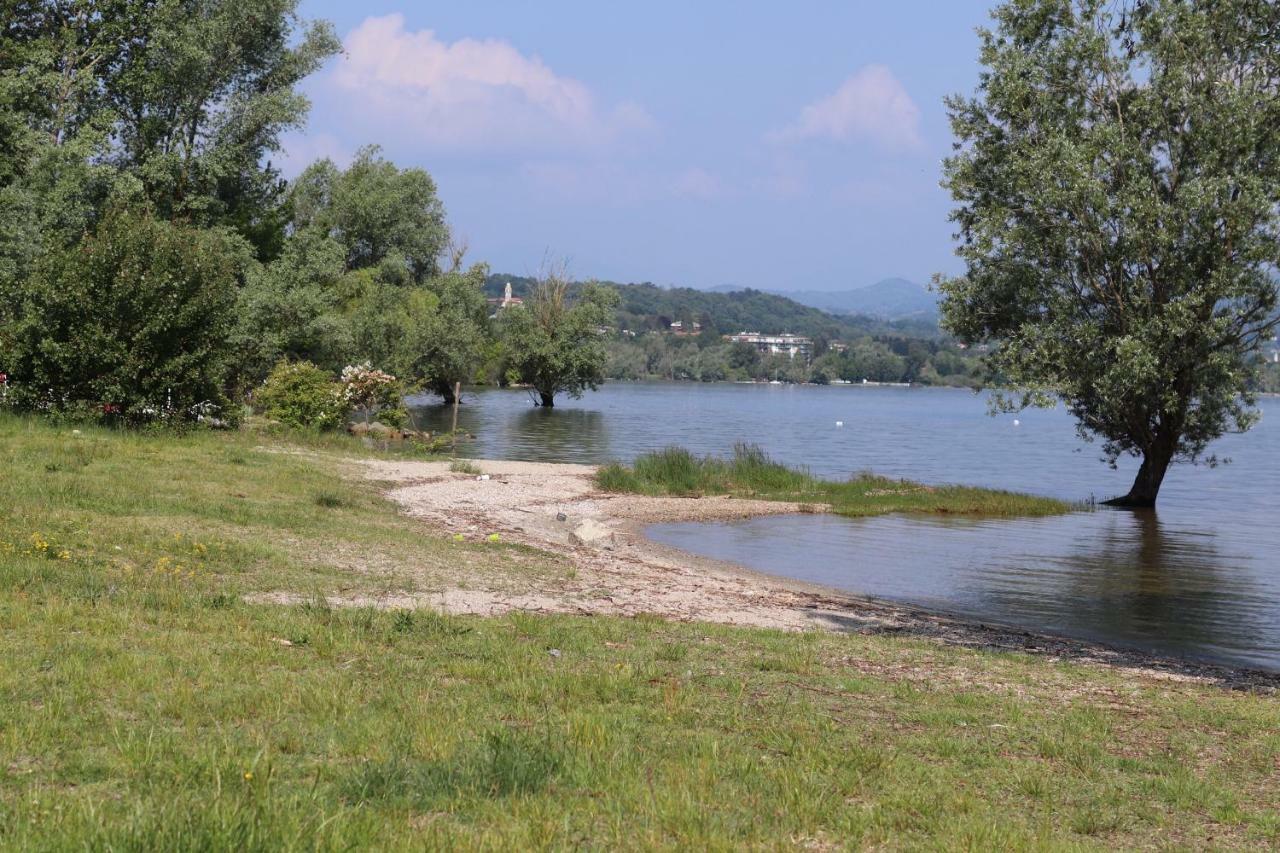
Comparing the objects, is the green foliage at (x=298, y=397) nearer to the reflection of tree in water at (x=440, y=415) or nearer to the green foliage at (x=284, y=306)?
the green foliage at (x=284, y=306)

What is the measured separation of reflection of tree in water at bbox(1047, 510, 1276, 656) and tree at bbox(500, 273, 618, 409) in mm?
65121

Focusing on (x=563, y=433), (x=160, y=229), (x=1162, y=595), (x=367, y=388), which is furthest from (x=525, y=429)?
(x=1162, y=595)

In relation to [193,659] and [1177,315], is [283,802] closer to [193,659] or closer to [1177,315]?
[193,659]

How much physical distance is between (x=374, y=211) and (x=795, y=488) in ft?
154

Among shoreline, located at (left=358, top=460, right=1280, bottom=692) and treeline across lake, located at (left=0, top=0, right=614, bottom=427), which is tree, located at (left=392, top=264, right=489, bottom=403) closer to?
treeline across lake, located at (left=0, top=0, right=614, bottom=427)

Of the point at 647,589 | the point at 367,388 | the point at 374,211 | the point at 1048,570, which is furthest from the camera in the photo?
the point at 374,211

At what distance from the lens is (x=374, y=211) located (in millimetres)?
73438

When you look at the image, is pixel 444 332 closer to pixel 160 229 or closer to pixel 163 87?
pixel 163 87

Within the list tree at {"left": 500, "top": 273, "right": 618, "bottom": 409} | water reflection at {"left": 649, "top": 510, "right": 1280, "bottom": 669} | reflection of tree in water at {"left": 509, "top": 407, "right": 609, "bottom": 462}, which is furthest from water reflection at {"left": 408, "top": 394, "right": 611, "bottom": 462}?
water reflection at {"left": 649, "top": 510, "right": 1280, "bottom": 669}

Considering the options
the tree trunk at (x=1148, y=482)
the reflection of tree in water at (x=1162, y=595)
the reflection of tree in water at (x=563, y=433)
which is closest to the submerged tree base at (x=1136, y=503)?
the tree trunk at (x=1148, y=482)

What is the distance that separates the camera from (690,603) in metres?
14.9

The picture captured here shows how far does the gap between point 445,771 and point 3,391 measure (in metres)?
26.7

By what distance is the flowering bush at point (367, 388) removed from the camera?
40.9 m

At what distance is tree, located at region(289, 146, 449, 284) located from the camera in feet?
235
